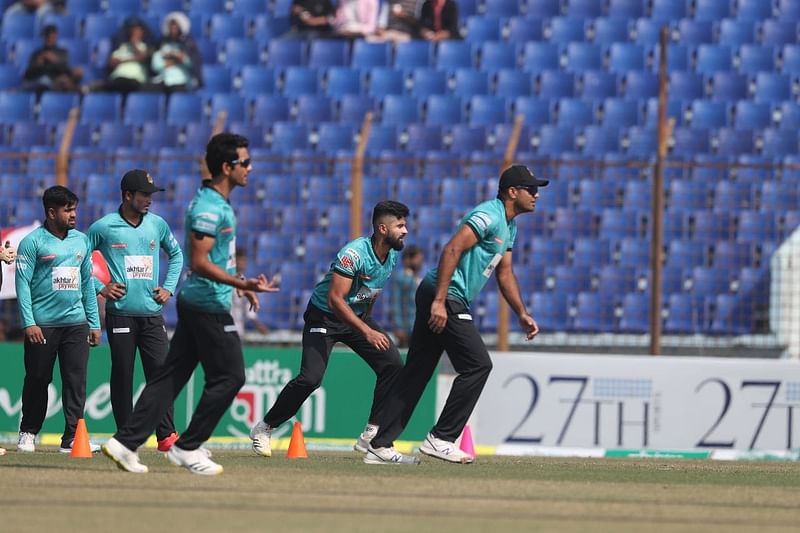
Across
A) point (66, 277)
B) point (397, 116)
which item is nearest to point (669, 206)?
point (397, 116)

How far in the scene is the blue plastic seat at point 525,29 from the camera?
74.2ft

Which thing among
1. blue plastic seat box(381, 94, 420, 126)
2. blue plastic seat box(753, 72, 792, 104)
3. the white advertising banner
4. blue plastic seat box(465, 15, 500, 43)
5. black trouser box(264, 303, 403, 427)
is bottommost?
the white advertising banner

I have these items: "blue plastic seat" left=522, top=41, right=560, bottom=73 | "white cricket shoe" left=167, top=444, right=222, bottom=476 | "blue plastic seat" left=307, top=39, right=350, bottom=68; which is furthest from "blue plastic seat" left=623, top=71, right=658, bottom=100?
"white cricket shoe" left=167, top=444, right=222, bottom=476

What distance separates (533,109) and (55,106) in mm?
7147

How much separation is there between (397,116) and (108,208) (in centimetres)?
465

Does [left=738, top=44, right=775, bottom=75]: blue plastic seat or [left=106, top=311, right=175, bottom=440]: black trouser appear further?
[left=738, top=44, right=775, bottom=75]: blue plastic seat

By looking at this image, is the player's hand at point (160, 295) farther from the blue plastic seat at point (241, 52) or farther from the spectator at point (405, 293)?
the blue plastic seat at point (241, 52)

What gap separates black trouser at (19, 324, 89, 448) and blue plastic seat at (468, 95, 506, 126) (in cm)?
1058

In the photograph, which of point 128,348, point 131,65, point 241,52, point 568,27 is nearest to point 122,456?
point 128,348

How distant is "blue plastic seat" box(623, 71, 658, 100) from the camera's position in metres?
21.4

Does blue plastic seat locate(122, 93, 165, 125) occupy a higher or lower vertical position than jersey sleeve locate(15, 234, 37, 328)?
higher

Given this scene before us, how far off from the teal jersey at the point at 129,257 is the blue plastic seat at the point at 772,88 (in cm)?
1260

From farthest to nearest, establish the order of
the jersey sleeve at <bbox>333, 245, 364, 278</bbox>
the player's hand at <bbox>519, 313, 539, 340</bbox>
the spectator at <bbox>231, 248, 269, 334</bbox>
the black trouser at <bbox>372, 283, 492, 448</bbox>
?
the spectator at <bbox>231, 248, 269, 334</bbox> < the jersey sleeve at <bbox>333, 245, 364, 278</bbox> < the player's hand at <bbox>519, 313, 539, 340</bbox> < the black trouser at <bbox>372, 283, 492, 448</bbox>

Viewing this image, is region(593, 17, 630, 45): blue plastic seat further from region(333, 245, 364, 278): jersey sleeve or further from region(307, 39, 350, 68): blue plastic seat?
region(333, 245, 364, 278): jersey sleeve
